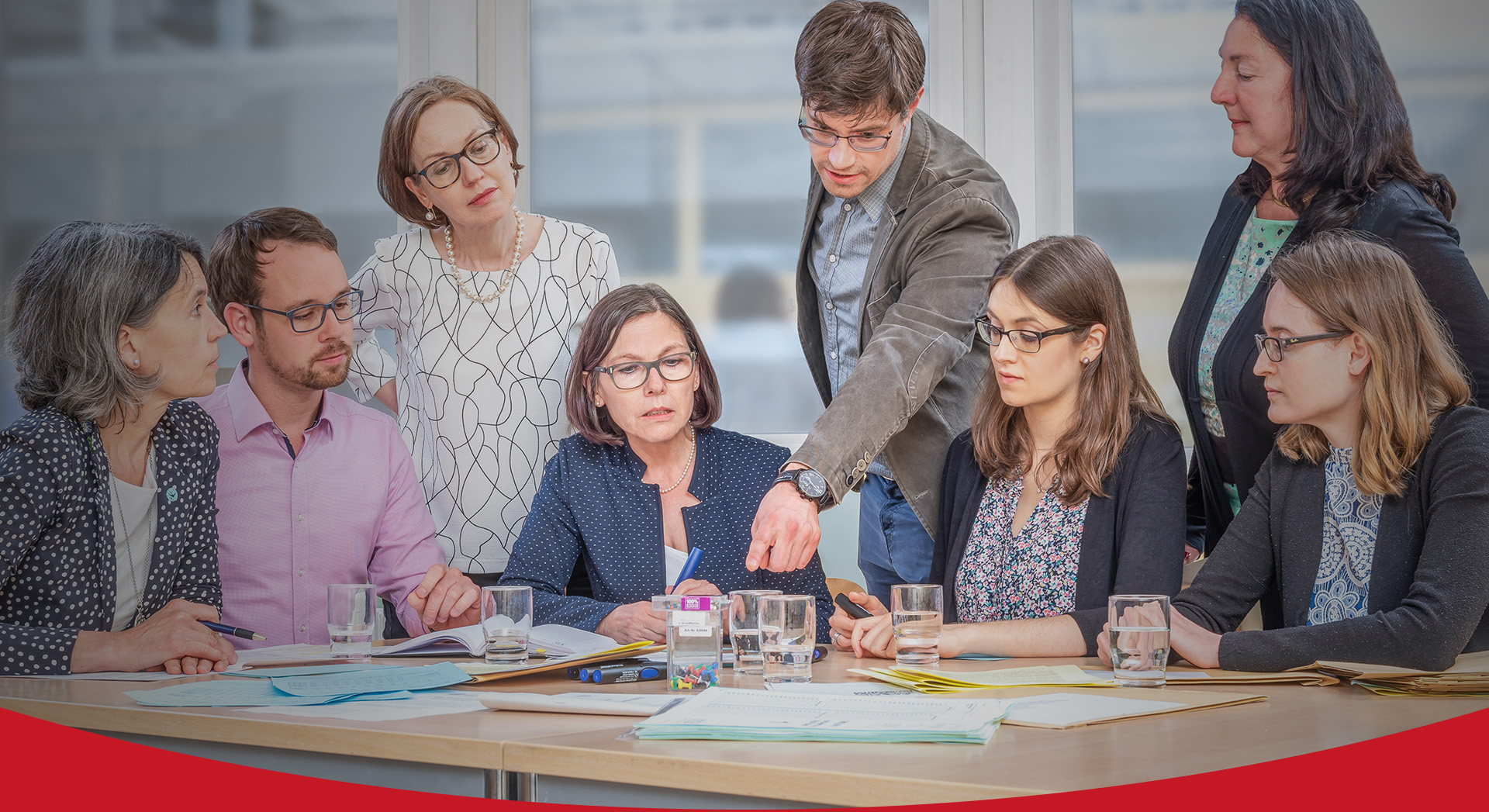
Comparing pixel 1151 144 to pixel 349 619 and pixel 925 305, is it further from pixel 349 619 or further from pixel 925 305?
pixel 349 619

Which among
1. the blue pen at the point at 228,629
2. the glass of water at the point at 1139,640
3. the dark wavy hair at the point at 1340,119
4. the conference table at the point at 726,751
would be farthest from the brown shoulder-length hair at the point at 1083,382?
the blue pen at the point at 228,629

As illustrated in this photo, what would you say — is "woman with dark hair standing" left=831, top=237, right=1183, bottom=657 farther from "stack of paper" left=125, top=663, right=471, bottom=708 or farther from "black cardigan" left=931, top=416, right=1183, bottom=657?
"stack of paper" left=125, top=663, right=471, bottom=708

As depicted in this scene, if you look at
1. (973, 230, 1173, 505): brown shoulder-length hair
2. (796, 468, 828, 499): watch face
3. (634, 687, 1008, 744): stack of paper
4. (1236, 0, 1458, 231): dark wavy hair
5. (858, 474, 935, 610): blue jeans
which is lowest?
(634, 687, 1008, 744): stack of paper

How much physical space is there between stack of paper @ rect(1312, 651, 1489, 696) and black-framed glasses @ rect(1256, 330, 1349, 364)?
20.4 inches

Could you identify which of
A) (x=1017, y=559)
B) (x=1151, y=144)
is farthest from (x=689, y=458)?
(x=1151, y=144)

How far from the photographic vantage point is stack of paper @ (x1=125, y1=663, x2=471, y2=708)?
48.4 inches

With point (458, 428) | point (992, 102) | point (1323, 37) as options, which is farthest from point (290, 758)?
point (992, 102)

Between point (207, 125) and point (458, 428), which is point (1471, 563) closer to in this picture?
point (458, 428)

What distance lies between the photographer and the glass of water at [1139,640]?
1297 mm

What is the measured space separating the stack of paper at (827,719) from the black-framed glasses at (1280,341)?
0.81 metres

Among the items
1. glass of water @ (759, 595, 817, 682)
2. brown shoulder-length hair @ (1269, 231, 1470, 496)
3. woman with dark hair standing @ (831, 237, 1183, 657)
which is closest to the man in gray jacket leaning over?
woman with dark hair standing @ (831, 237, 1183, 657)

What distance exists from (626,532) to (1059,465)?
2.42 ft

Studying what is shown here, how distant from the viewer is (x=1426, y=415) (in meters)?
1.53

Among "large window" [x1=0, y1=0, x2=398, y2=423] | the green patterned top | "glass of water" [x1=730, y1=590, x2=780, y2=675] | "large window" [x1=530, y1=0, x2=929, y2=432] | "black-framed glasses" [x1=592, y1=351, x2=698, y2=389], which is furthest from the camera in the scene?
"large window" [x1=530, y1=0, x2=929, y2=432]
